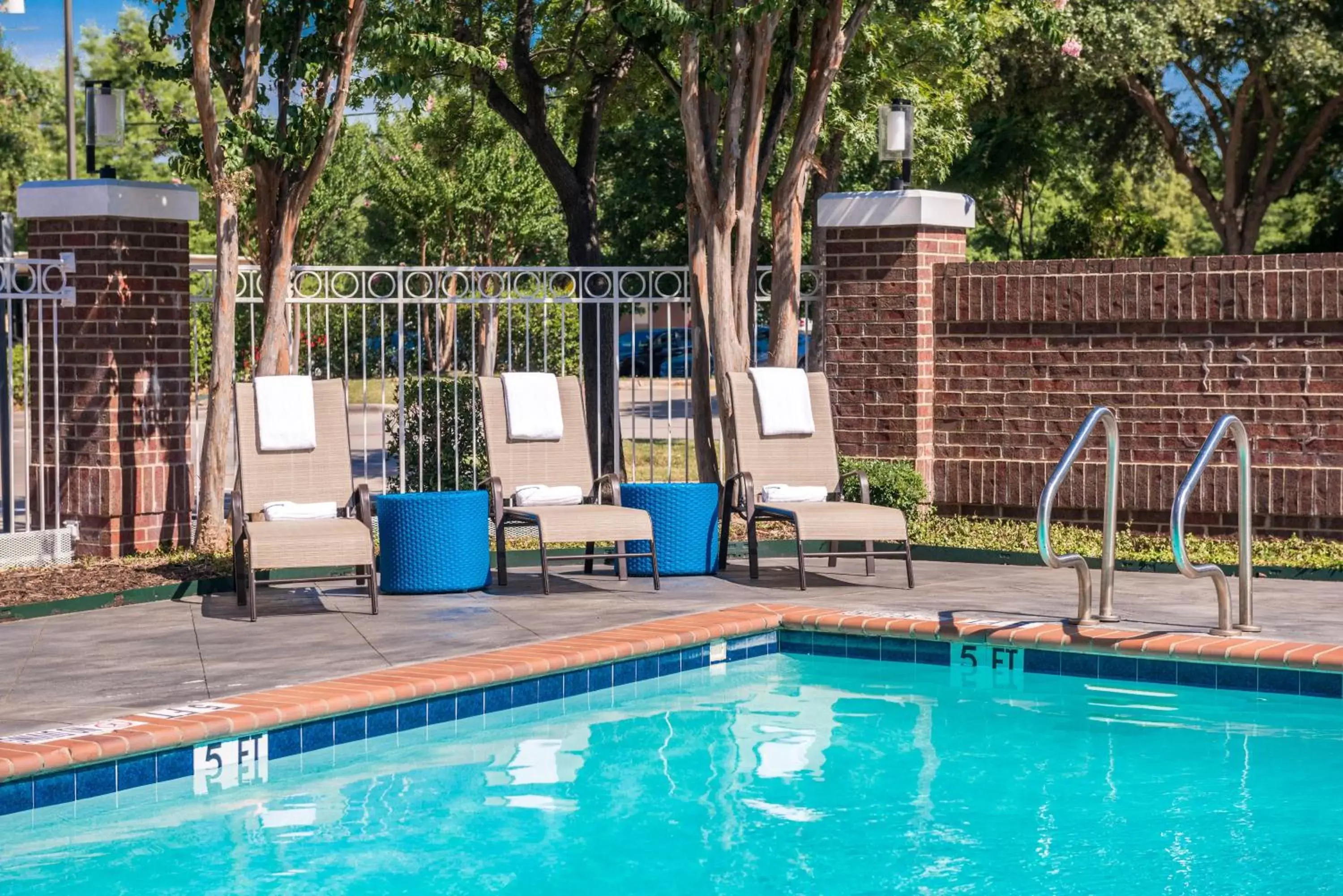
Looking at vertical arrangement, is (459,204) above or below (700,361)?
above

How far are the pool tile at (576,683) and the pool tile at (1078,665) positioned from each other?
83.7 inches

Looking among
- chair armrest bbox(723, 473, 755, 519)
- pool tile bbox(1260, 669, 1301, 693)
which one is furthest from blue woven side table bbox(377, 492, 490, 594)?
pool tile bbox(1260, 669, 1301, 693)

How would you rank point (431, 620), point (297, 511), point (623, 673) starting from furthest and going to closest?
point (297, 511)
point (431, 620)
point (623, 673)

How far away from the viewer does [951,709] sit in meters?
7.07

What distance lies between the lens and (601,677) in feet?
23.1

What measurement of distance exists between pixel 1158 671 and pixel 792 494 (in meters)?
2.78

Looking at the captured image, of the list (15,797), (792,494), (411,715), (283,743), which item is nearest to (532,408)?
(792,494)

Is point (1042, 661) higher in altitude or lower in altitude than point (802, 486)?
lower

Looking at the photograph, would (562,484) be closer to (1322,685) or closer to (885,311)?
(885,311)

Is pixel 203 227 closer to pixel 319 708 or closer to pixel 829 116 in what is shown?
pixel 829 116

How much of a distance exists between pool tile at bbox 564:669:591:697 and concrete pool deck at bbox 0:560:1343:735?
0.44 metres

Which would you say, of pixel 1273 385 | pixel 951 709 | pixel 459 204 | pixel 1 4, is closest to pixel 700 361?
pixel 1273 385

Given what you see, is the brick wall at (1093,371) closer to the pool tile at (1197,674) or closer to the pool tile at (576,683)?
the pool tile at (1197,674)

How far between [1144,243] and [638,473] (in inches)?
443
